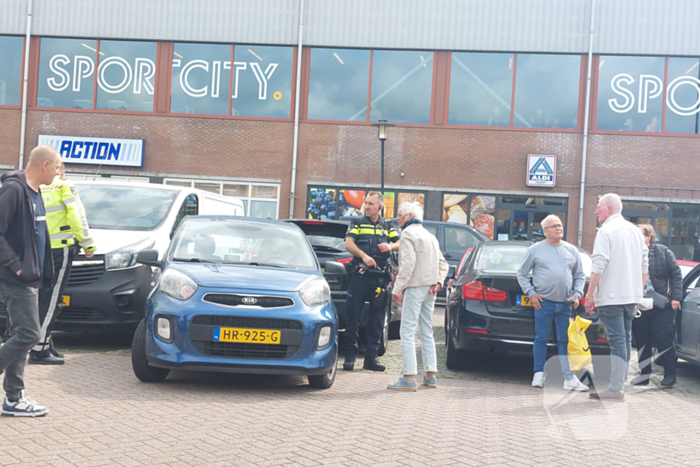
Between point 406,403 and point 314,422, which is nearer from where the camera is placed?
point 314,422

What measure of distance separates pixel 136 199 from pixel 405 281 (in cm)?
397

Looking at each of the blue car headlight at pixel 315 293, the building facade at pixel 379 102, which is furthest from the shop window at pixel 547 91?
the blue car headlight at pixel 315 293

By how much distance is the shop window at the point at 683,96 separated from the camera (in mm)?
21469

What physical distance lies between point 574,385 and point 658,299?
1459mm

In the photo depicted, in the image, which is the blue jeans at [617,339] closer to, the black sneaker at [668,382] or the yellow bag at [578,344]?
the yellow bag at [578,344]

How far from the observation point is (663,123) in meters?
21.6

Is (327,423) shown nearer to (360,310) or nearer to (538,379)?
(360,310)

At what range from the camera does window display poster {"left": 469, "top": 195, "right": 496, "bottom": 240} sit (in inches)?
856

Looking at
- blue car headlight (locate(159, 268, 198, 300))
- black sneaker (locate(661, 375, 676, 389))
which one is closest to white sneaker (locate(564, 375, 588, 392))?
black sneaker (locate(661, 375, 676, 389))

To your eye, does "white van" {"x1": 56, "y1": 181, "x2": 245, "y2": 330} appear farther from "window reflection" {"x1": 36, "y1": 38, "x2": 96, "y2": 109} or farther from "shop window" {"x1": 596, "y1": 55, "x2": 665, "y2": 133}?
"shop window" {"x1": 596, "y1": 55, "x2": 665, "y2": 133}

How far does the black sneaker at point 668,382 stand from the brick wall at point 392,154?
14.3 metres

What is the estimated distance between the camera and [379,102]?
877 inches

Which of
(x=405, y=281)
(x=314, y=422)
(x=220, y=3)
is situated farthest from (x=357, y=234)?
(x=220, y=3)

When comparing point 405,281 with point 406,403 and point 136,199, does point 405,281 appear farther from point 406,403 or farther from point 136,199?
point 136,199
